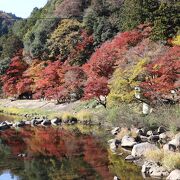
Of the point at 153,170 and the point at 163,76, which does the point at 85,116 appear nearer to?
the point at 163,76

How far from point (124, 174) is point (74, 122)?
19429 millimetres

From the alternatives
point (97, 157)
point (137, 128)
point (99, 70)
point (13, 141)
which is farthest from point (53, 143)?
point (99, 70)

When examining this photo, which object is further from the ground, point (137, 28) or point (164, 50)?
point (137, 28)

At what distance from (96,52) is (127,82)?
1451 centimetres

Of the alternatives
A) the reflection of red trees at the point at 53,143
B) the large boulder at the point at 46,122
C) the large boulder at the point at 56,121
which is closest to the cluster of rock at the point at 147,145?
the reflection of red trees at the point at 53,143

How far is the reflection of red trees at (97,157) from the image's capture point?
68.6 feet

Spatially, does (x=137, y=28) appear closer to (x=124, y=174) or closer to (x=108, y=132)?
(x=108, y=132)

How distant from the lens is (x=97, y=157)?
24.1m

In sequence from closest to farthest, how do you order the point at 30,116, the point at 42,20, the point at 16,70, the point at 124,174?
1. the point at 124,174
2. the point at 30,116
3. the point at 16,70
4. the point at 42,20

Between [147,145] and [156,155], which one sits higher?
[147,145]

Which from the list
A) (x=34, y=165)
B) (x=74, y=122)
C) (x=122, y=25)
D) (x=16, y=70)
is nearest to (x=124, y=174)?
(x=34, y=165)

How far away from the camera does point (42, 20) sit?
67875 millimetres

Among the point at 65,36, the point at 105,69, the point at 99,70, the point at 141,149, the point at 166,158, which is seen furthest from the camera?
the point at 65,36

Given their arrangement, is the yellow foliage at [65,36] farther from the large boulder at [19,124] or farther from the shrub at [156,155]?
the shrub at [156,155]
